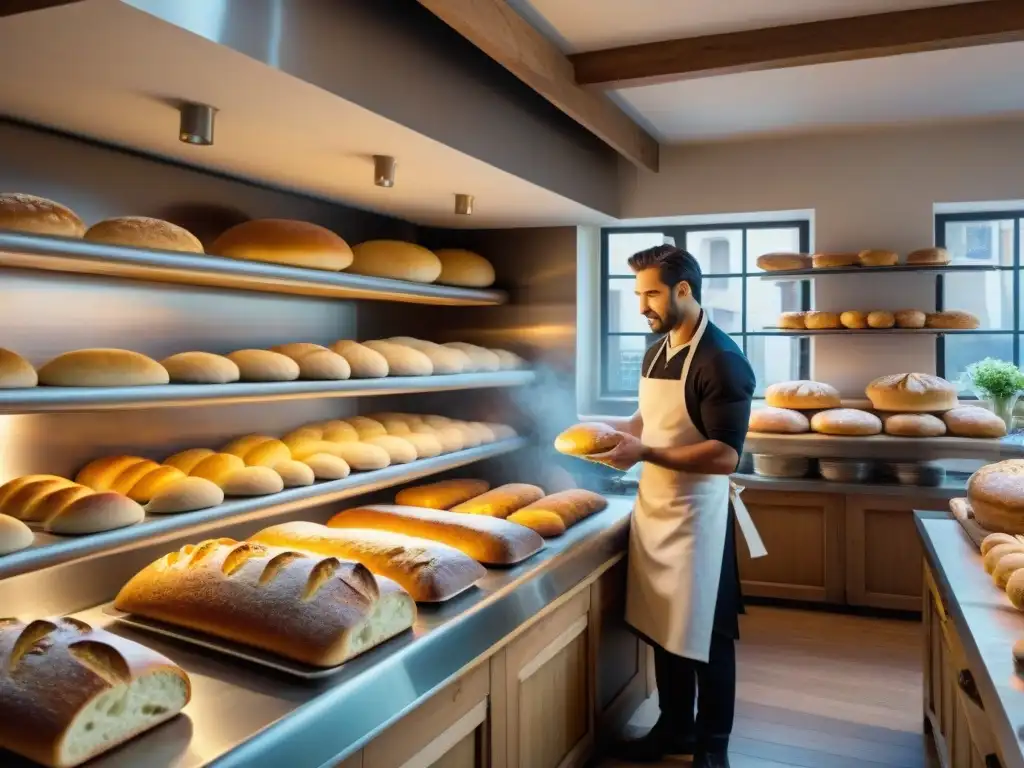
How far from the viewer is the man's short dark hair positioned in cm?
254

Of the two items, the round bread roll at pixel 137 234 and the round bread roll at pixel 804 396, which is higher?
the round bread roll at pixel 137 234

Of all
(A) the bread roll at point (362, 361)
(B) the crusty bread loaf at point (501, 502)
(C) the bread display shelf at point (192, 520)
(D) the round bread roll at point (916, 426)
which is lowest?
(B) the crusty bread loaf at point (501, 502)

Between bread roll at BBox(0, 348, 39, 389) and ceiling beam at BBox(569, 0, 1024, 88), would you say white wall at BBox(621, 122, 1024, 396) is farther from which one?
bread roll at BBox(0, 348, 39, 389)

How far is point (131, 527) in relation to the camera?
1.81 meters

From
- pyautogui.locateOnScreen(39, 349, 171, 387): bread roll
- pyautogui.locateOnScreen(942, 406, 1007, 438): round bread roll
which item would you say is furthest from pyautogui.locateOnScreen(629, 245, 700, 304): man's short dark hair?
pyautogui.locateOnScreen(942, 406, 1007, 438): round bread roll

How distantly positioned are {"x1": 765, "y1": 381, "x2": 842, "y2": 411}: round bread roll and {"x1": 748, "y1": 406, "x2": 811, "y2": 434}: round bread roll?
2.0 inches

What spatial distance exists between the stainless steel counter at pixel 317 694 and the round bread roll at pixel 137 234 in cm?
86

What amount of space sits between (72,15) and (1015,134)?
4.07 metres

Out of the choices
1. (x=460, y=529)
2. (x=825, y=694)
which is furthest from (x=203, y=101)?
(x=825, y=694)

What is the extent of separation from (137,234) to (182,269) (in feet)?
0.43

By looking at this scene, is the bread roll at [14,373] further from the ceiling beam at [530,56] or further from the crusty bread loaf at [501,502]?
the crusty bread loaf at [501,502]

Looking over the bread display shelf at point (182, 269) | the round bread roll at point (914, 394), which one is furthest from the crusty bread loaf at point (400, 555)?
the round bread roll at point (914, 394)

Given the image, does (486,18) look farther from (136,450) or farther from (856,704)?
(856,704)

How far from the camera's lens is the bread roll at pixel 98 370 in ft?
5.79
